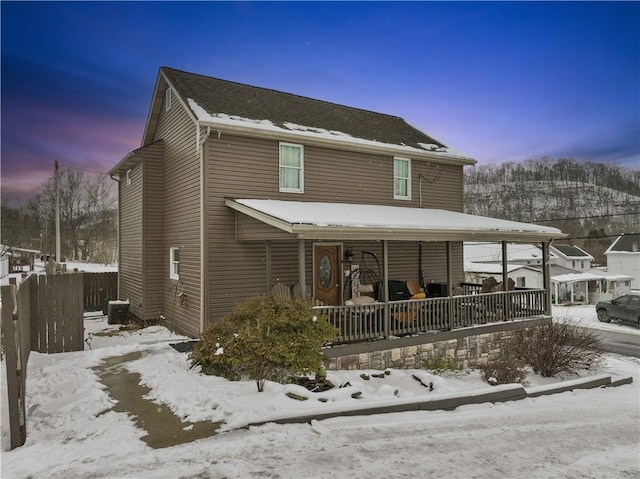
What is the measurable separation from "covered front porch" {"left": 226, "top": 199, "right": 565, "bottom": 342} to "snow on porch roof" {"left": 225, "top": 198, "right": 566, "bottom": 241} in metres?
0.02

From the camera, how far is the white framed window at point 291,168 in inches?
448

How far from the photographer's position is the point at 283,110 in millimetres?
12992

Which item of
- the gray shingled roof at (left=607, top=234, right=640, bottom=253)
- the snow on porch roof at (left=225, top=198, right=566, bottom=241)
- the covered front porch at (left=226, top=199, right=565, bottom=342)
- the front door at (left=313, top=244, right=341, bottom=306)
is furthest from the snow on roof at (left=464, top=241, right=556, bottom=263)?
the front door at (left=313, top=244, right=341, bottom=306)

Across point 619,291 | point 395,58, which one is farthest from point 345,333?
point 619,291

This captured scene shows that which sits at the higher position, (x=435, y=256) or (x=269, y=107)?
(x=269, y=107)

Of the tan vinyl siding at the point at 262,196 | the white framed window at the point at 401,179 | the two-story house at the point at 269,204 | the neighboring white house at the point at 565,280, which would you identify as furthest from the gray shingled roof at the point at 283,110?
the neighboring white house at the point at 565,280

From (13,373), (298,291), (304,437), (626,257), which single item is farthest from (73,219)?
(626,257)

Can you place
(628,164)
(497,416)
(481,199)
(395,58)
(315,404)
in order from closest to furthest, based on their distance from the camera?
(315,404), (497,416), (395,58), (481,199), (628,164)

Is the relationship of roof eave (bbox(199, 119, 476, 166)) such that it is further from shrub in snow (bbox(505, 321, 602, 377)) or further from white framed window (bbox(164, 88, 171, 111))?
shrub in snow (bbox(505, 321, 602, 377))

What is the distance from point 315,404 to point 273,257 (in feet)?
18.7

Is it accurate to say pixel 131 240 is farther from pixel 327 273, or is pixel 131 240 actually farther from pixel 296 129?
pixel 327 273

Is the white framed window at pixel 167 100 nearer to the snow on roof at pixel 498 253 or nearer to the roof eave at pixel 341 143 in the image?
the roof eave at pixel 341 143

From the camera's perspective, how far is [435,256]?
1436 cm

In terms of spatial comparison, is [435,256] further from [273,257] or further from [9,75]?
[9,75]
